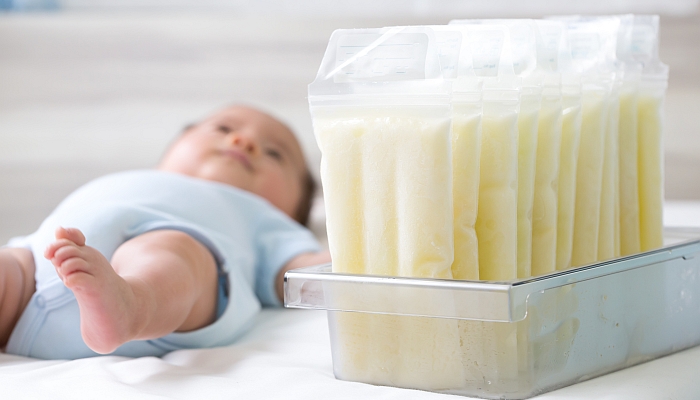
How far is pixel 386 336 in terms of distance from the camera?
656 millimetres

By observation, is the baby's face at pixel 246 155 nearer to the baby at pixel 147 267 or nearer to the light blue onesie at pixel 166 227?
the baby at pixel 147 267

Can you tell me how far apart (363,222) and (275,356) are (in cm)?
25

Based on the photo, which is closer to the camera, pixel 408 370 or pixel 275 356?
pixel 408 370

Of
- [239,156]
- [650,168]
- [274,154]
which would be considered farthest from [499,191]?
[274,154]

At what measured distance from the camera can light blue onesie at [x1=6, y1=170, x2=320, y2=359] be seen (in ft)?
2.89

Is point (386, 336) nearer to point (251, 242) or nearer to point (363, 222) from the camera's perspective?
point (363, 222)

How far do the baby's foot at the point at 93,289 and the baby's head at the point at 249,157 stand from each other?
0.75 m

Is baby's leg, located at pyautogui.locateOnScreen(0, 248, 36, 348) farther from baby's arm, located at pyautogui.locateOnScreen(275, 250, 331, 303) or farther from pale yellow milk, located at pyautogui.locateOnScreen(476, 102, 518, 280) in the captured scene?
pale yellow milk, located at pyautogui.locateOnScreen(476, 102, 518, 280)

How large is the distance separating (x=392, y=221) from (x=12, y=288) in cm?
54

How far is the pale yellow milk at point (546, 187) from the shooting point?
692 millimetres

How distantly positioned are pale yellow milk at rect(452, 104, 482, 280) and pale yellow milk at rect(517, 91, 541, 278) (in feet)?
0.18

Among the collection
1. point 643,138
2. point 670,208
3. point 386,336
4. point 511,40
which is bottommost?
point 670,208

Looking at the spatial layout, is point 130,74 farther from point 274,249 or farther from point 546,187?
point 546,187

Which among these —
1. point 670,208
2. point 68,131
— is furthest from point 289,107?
point 670,208
